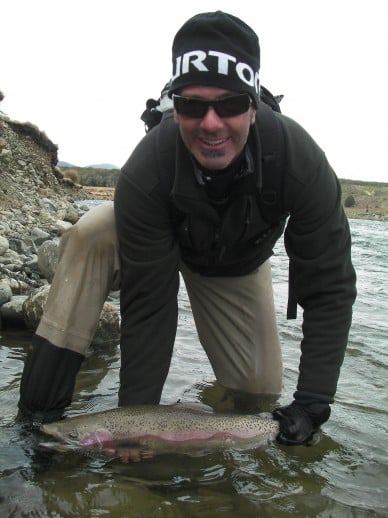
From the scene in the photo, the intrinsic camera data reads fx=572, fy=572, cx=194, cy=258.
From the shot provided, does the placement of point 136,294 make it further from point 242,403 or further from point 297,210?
point 242,403

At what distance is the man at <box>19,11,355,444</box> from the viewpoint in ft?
8.81

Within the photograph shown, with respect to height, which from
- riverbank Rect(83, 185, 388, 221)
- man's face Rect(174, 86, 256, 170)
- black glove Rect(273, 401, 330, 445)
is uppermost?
riverbank Rect(83, 185, 388, 221)

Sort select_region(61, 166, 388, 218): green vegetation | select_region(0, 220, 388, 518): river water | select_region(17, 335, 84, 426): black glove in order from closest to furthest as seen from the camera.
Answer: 1. select_region(0, 220, 388, 518): river water
2. select_region(17, 335, 84, 426): black glove
3. select_region(61, 166, 388, 218): green vegetation

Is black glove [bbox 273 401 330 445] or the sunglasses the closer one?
the sunglasses

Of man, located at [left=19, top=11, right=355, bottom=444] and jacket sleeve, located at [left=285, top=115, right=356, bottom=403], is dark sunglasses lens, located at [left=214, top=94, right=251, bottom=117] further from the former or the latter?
jacket sleeve, located at [left=285, top=115, right=356, bottom=403]

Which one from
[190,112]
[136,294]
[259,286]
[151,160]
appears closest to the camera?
[190,112]

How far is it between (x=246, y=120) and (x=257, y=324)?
1.80 metres

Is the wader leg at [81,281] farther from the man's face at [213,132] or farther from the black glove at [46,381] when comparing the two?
the man's face at [213,132]

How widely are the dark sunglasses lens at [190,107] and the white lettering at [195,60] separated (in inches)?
5.4

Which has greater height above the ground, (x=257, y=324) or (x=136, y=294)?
(x=136, y=294)

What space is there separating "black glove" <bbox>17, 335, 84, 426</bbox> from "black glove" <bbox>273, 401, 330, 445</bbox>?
118 centimetres

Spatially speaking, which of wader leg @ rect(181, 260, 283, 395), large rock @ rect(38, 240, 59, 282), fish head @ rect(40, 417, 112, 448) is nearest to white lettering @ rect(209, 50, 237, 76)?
wader leg @ rect(181, 260, 283, 395)

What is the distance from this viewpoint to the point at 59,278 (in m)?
3.25

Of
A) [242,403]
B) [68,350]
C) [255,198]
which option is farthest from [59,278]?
[242,403]
